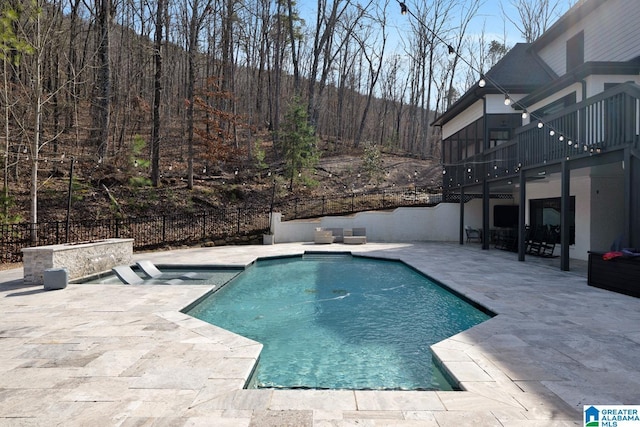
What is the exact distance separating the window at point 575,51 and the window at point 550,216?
4835mm

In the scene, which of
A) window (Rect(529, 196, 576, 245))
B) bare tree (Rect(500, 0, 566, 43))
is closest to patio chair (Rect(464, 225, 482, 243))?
window (Rect(529, 196, 576, 245))

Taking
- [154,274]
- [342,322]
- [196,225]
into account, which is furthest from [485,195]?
[196,225]

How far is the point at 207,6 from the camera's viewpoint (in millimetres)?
20141

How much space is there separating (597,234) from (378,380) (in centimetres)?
1037

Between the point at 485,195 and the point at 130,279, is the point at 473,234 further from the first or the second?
the point at 130,279

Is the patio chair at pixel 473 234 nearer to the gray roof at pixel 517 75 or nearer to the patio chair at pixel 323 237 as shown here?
the gray roof at pixel 517 75

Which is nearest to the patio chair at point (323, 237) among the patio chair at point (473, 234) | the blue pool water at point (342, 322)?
the blue pool water at point (342, 322)

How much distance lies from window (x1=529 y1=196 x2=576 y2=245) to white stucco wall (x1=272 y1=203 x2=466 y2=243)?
3.73 metres

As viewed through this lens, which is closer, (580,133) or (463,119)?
(580,133)

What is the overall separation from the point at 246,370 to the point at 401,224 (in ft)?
49.0

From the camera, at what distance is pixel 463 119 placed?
59.7 feet

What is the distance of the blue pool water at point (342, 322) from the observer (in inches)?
161

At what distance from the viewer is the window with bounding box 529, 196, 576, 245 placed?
12102mm

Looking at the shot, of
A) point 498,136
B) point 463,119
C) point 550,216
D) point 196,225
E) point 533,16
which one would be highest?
point 533,16
